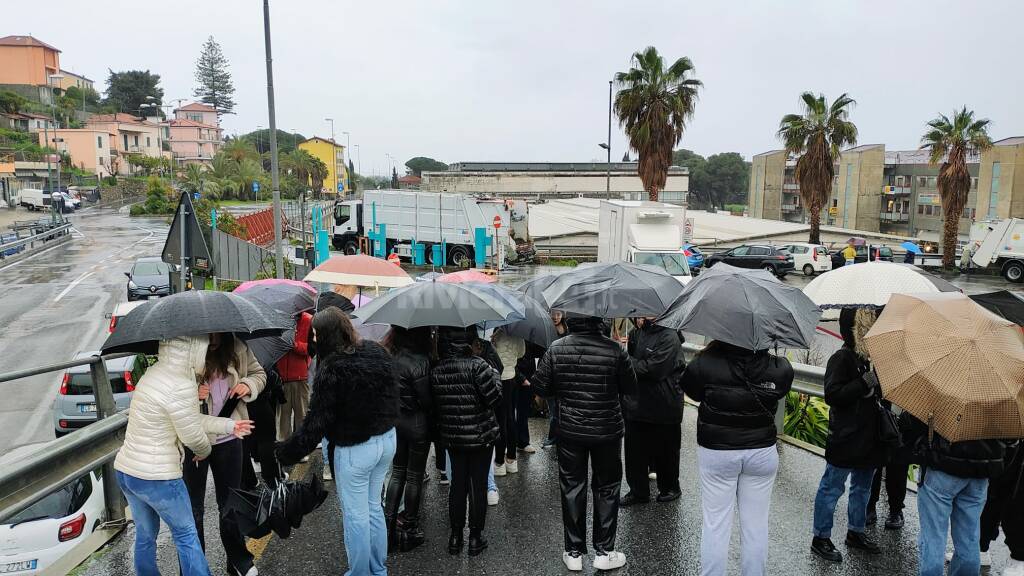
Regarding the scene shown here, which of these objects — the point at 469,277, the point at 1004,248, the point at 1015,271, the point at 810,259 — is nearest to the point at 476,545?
the point at 469,277

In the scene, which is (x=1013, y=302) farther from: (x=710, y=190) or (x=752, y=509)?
(x=710, y=190)

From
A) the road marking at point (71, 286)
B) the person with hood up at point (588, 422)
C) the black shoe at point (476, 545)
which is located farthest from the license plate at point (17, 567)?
the road marking at point (71, 286)

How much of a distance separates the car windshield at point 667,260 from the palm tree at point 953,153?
2045cm

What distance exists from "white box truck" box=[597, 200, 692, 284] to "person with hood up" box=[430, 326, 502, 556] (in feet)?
56.4

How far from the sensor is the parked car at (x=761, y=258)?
30.8 metres

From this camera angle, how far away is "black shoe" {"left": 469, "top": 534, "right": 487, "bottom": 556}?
15.7 feet

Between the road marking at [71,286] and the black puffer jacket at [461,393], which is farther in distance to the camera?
the road marking at [71,286]

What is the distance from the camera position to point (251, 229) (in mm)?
32469

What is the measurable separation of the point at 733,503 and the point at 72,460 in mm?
4231

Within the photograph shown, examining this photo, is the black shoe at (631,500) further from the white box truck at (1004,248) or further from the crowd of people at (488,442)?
the white box truck at (1004,248)

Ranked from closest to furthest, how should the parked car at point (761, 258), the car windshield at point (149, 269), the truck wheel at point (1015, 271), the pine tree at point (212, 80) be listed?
the car windshield at point (149, 269) → the parked car at point (761, 258) → the truck wheel at point (1015, 271) → the pine tree at point (212, 80)

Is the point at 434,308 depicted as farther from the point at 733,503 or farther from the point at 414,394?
the point at 733,503

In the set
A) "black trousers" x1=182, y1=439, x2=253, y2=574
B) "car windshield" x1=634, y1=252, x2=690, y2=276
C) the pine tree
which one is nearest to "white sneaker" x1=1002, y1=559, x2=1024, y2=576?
"black trousers" x1=182, y1=439, x2=253, y2=574

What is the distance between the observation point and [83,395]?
10492 mm
